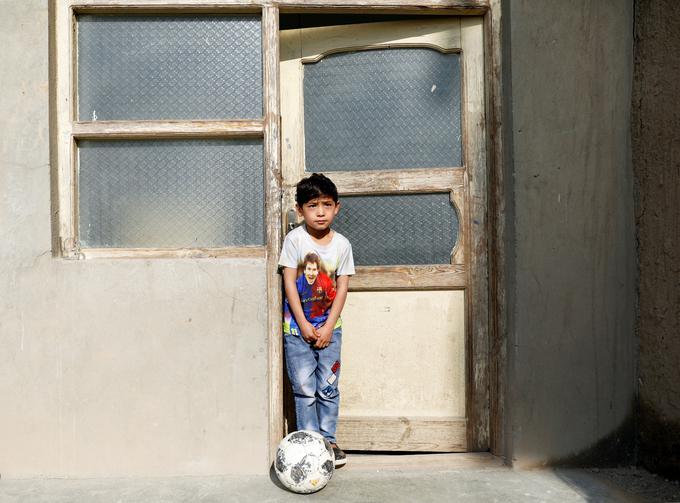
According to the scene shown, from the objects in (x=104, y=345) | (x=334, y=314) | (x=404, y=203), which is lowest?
(x=104, y=345)

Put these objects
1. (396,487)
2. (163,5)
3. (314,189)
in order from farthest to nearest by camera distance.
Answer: (163,5)
(314,189)
(396,487)

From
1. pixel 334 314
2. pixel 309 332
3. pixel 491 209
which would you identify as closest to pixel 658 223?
pixel 491 209

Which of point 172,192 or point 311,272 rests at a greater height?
point 172,192

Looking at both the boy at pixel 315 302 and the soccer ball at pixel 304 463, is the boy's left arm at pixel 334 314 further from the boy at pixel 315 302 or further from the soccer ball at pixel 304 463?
the soccer ball at pixel 304 463

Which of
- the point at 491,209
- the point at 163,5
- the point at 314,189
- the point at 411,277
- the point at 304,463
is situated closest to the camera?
the point at 304,463

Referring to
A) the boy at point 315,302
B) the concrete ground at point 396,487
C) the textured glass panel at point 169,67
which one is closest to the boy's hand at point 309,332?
the boy at point 315,302

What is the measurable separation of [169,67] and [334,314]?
58.4 inches

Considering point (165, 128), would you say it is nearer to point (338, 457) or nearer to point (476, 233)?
point (476, 233)

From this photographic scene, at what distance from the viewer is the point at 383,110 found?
3.46m

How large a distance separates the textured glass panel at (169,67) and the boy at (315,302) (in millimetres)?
593

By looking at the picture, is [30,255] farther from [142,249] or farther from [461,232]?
[461,232]

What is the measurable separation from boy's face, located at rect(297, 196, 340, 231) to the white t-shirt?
0.27ft

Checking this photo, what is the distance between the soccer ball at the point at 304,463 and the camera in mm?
2791

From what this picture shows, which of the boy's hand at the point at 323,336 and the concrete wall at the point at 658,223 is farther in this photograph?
the boy's hand at the point at 323,336
